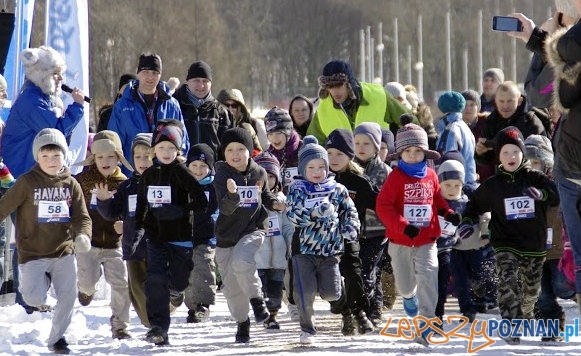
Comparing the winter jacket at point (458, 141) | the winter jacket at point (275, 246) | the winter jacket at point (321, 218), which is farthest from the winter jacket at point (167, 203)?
the winter jacket at point (458, 141)

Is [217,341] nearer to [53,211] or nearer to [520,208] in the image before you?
[53,211]

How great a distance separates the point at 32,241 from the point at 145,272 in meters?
1.06

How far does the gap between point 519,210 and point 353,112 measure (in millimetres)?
2701

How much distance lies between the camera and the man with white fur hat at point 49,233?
9492 millimetres

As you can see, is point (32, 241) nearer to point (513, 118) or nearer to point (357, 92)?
point (357, 92)

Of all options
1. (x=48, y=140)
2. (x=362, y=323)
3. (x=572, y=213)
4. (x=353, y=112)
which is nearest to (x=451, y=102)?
(x=353, y=112)

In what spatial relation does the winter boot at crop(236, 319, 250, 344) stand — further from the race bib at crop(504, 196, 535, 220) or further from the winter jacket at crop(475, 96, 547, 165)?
the winter jacket at crop(475, 96, 547, 165)

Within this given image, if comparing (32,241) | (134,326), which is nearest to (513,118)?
(134,326)

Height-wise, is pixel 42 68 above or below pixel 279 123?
above

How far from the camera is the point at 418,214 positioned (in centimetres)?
988

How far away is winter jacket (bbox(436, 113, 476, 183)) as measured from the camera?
43.6 ft

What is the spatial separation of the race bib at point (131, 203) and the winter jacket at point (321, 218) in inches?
45.7

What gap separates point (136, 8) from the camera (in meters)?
51.5

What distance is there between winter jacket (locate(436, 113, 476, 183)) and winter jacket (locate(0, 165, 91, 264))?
4653mm
